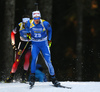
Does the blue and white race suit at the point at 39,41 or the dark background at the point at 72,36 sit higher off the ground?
the blue and white race suit at the point at 39,41

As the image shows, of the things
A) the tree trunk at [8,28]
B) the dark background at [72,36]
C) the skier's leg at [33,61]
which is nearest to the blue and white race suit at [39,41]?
the skier's leg at [33,61]

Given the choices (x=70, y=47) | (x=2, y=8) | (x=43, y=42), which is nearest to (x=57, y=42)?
(x=70, y=47)

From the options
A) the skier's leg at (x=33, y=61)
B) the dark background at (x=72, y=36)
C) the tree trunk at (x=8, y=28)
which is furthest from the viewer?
the dark background at (x=72, y=36)

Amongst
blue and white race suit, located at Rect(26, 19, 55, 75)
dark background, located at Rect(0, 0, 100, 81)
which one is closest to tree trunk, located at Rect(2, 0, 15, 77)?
blue and white race suit, located at Rect(26, 19, 55, 75)

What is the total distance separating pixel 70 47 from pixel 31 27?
1512cm

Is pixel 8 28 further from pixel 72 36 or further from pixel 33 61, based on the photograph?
pixel 72 36

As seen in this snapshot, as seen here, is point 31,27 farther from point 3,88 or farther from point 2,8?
point 2,8

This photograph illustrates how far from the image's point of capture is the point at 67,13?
24328 millimetres

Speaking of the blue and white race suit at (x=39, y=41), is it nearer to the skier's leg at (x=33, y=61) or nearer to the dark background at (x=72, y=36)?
the skier's leg at (x=33, y=61)

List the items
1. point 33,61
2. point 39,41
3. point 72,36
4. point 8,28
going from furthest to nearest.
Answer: point 72,36 → point 8,28 → point 39,41 → point 33,61

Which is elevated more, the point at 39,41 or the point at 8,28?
the point at 39,41

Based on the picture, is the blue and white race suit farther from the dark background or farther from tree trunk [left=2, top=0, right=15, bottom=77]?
the dark background

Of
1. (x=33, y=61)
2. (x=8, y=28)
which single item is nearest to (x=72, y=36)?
(x=8, y=28)

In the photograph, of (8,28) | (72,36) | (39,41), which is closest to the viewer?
(39,41)
